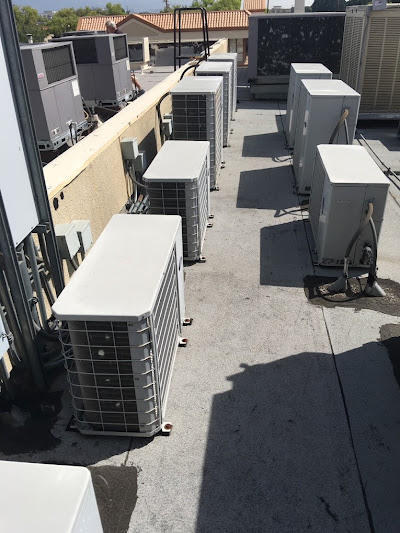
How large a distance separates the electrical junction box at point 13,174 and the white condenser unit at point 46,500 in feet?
5.97

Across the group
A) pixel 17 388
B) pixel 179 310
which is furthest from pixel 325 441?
pixel 17 388

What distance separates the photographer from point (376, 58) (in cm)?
1075

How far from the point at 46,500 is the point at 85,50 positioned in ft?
34.0

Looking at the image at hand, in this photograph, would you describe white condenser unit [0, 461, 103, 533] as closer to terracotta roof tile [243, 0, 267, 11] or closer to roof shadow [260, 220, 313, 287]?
roof shadow [260, 220, 313, 287]

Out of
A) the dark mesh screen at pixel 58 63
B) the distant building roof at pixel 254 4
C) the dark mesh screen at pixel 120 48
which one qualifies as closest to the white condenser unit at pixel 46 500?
the dark mesh screen at pixel 58 63

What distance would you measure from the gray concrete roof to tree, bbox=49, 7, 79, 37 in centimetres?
6935

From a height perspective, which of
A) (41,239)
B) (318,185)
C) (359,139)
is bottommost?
(359,139)

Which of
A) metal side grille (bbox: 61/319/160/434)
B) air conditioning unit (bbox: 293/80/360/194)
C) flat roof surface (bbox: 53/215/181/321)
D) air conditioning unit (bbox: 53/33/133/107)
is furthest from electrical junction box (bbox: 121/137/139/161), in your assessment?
air conditioning unit (bbox: 53/33/133/107)

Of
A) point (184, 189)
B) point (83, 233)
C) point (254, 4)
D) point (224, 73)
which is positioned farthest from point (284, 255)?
point (254, 4)

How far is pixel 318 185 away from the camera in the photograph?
221 inches

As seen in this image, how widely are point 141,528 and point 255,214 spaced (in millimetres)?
4740

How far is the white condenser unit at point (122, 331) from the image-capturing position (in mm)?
2783

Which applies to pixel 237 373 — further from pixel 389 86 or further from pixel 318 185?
pixel 389 86

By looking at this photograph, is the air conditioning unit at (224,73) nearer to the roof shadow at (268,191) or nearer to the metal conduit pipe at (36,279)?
the roof shadow at (268,191)
